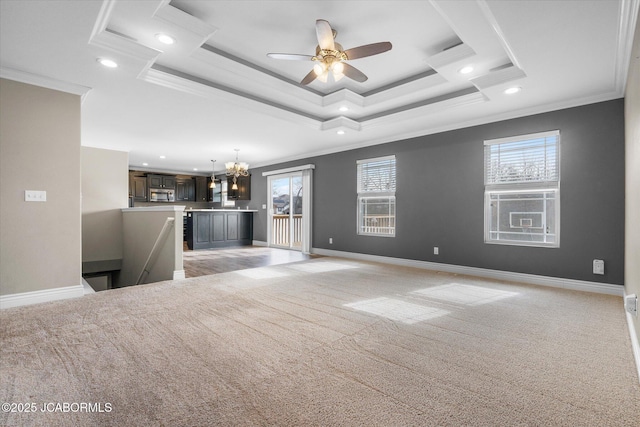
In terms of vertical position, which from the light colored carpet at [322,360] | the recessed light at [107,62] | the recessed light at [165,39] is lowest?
the light colored carpet at [322,360]

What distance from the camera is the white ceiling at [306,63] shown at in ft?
7.68

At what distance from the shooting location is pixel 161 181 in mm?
9977

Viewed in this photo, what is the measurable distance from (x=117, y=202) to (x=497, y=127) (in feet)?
23.2

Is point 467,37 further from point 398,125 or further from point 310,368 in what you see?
point 310,368

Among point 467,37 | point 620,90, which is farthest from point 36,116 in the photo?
point 620,90

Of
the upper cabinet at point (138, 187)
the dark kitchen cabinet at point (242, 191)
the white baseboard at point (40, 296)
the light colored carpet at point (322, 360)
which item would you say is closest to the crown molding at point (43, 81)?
the white baseboard at point (40, 296)

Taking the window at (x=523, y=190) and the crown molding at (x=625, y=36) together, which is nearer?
the crown molding at (x=625, y=36)

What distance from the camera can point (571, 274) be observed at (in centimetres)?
391

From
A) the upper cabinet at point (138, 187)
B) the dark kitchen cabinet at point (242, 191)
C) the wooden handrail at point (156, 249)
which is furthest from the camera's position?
the upper cabinet at point (138, 187)

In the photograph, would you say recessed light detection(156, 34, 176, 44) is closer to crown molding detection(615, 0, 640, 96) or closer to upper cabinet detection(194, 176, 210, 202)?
crown molding detection(615, 0, 640, 96)

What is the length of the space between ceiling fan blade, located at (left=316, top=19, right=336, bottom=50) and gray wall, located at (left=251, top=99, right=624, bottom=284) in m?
3.18

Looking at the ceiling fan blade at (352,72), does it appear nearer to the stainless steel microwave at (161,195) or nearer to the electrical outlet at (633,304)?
the electrical outlet at (633,304)

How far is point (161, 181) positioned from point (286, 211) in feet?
15.0

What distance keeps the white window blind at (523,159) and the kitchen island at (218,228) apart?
6454 mm
